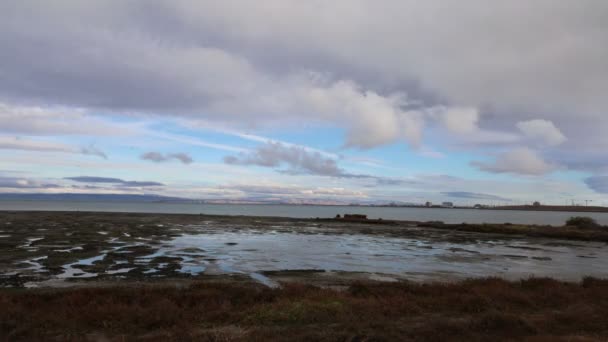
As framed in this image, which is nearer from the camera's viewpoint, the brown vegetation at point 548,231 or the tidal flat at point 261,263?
the tidal flat at point 261,263

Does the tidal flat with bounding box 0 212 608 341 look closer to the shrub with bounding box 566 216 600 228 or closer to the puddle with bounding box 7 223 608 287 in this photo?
the puddle with bounding box 7 223 608 287

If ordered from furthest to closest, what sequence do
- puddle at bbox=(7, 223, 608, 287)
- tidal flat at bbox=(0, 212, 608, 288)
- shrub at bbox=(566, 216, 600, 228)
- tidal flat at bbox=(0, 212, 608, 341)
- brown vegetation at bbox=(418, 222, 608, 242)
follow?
shrub at bbox=(566, 216, 600, 228) < brown vegetation at bbox=(418, 222, 608, 242) < puddle at bbox=(7, 223, 608, 287) < tidal flat at bbox=(0, 212, 608, 288) < tidal flat at bbox=(0, 212, 608, 341)

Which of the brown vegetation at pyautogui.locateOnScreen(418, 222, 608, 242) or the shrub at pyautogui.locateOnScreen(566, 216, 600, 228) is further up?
the shrub at pyautogui.locateOnScreen(566, 216, 600, 228)

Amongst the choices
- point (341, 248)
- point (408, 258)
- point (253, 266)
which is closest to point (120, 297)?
point (253, 266)

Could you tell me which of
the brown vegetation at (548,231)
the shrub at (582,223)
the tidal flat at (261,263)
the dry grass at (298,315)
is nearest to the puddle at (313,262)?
the tidal flat at (261,263)

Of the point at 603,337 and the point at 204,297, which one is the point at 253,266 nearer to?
the point at 204,297

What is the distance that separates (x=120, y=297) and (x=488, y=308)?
12.3m

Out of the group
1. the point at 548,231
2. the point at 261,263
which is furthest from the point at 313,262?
the point at 548,231

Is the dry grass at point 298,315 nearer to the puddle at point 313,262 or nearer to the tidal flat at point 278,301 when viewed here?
the tidal flat at point 278,301

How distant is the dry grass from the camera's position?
976 centimetres

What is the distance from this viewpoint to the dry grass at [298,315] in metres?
9.76

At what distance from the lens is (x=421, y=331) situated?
10.2 metres

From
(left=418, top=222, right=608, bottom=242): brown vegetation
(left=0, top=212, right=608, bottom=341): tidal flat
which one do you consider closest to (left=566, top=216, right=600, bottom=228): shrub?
(left=418, top=222, right=608, bottom=242): brown vegetation

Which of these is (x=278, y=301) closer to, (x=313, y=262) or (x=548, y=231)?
(x=313, y=262)
